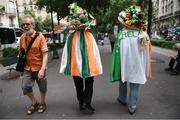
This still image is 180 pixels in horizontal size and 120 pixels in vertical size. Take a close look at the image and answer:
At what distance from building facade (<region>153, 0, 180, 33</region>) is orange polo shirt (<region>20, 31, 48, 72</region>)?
49981 millimetres

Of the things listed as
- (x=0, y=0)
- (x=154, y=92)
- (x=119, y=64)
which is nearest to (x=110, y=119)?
(x=119, y=64)

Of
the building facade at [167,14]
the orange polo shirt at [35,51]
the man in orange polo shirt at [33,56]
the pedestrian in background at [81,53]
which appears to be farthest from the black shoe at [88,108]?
the building facade at [167,14]

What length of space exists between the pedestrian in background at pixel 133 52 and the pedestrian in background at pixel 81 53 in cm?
46

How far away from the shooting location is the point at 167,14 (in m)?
69.4

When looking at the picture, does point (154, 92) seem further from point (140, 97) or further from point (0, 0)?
point (0, 0)

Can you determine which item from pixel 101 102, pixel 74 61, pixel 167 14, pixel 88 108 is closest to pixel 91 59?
pixel 74 61

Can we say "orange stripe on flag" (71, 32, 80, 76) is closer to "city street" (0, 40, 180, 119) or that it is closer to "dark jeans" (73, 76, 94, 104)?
"dark jeans" (73, 76, 94, 104)

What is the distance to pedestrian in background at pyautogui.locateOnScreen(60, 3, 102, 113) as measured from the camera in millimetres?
5320

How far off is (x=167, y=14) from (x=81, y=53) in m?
67.4

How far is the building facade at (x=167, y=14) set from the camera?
6089cm

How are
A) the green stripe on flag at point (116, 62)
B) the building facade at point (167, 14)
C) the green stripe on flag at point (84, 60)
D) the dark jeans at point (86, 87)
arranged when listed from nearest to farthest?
the green stripe on flag at point (84, 60) < the dark jeans at point (86, 87) < the green stripe on flag at point (116, 62) < the building facade at point (167, 14)

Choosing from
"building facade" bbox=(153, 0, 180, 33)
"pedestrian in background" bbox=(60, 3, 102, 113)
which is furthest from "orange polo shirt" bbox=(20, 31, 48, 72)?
"building facade" bbox=(153, 0, 180, 33)

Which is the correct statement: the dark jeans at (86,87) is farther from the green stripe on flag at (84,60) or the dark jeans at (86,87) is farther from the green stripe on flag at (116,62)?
the green stripe on flag at (116,62)

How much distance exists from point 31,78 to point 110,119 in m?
1.63
